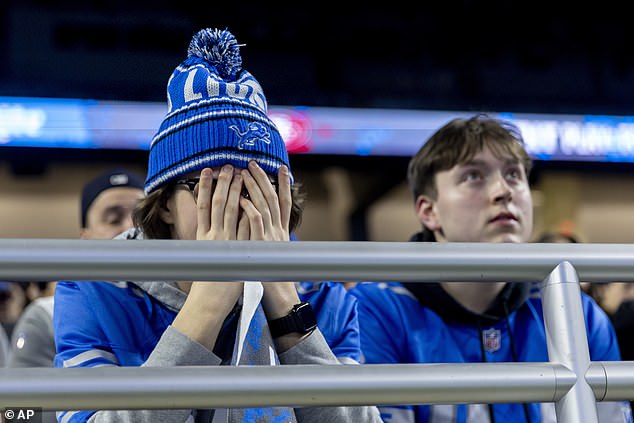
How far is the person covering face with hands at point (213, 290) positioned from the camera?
1.13 meters

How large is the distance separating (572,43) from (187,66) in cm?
658

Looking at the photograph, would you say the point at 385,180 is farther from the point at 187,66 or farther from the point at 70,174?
the point at 187,66

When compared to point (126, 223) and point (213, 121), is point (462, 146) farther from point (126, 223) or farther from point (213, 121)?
point (126, 223)

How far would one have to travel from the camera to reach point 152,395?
0.79 m

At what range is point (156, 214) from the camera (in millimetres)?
1354

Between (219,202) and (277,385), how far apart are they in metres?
0.45

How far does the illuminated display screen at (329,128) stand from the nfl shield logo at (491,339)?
342 cm

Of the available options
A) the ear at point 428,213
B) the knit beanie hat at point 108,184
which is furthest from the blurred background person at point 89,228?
the ear at point 428,213

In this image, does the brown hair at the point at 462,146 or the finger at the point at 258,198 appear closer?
the finger at the point at 258,198

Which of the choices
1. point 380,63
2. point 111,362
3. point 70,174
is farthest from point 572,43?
point 111,362

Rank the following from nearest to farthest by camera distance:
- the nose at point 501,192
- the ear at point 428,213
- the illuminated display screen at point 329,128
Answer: the nose at point 501,192
the ear at point 428,213
the illuminated display screen at point 329,128

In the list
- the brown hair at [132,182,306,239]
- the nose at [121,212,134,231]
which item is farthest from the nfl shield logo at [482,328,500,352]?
the nose at [121,212,134,231]

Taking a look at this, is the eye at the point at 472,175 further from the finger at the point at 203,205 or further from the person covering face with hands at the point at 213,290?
the finger at the point at 203,205

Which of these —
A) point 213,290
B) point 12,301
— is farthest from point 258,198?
point 12,301
